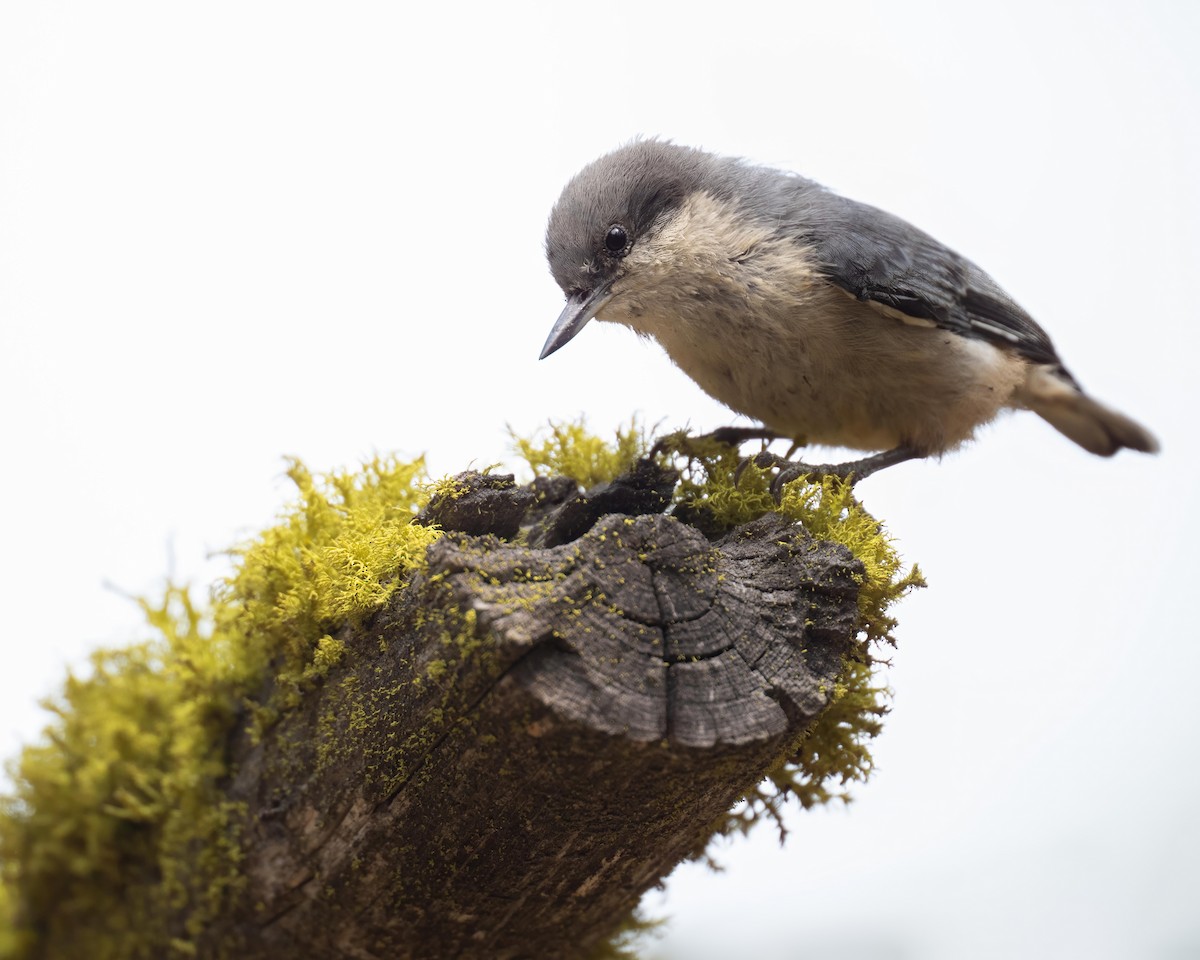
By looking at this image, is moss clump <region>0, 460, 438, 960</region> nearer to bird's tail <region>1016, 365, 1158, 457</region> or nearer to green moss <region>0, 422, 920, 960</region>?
green moss <region>0, 422, 920, 960</region>

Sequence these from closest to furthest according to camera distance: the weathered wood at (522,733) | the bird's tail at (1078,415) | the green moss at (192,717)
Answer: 1. the weathered wood at (522,733)
2. the green moss at (192,717)
3. the bird's tail at (1078,415)

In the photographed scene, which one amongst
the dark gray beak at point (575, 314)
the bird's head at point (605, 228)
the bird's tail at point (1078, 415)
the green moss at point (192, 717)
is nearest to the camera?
the green moss at point (192, 717)

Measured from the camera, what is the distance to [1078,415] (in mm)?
3607

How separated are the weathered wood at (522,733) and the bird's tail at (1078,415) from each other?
1.85 m

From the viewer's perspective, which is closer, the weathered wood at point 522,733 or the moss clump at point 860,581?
the weathered wood at point 522,733

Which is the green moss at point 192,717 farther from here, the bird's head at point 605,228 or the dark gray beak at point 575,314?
the bird's head at point 605,228

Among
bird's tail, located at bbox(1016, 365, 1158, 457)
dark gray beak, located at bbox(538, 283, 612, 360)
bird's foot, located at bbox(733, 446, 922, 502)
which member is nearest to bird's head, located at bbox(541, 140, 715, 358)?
dark gray beak, located at bbox(538, 283, 612, 360)

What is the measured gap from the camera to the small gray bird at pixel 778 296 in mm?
2949

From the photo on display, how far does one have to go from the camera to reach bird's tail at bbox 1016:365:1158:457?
3.45m

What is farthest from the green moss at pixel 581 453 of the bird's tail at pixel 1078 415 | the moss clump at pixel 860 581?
the bird's tail at pixel 1078 415

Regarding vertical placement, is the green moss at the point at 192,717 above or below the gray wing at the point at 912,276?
below

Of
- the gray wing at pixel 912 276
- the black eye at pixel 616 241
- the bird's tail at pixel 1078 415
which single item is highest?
the black eye at pixel 616 241

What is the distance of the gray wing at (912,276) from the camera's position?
299 centimetres

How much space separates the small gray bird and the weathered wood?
955 millimetres
